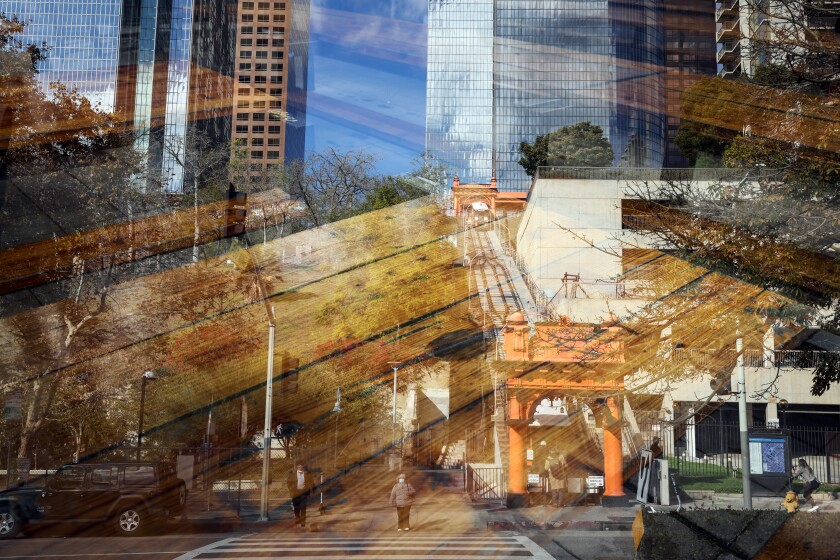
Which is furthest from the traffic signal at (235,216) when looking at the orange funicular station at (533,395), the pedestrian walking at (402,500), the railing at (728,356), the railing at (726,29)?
the railing at (726,29)

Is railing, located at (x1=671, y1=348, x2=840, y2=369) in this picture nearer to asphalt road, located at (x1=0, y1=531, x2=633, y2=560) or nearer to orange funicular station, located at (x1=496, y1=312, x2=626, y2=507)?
asphalt road, located at (x1=0, y1=531, x2=633, y2=560)

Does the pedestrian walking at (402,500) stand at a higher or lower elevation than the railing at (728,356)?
lower

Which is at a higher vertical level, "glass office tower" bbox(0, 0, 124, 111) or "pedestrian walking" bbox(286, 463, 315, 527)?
"glass office tower" bbox(0, 0, 124, 111)

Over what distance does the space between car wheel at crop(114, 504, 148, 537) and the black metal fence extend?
1665 cm

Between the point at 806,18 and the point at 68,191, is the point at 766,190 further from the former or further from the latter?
the point at 68,191

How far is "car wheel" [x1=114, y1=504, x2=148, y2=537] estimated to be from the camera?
51.2 ft

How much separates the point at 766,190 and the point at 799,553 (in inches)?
180

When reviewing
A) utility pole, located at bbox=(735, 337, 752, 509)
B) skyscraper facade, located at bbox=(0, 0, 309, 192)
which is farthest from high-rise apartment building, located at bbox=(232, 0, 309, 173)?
utility pole, located at bbox=(735, 337, 752, 509)

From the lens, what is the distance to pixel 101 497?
52.1 feet

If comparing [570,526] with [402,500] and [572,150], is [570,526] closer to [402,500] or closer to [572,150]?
[402,500]

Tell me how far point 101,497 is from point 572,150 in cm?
3712

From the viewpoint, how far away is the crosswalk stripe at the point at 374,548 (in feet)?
41.7

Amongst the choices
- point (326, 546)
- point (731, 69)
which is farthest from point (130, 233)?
point (731, 69)

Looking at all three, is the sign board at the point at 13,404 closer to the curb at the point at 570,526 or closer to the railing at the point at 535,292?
the curb at the point at 570,526
